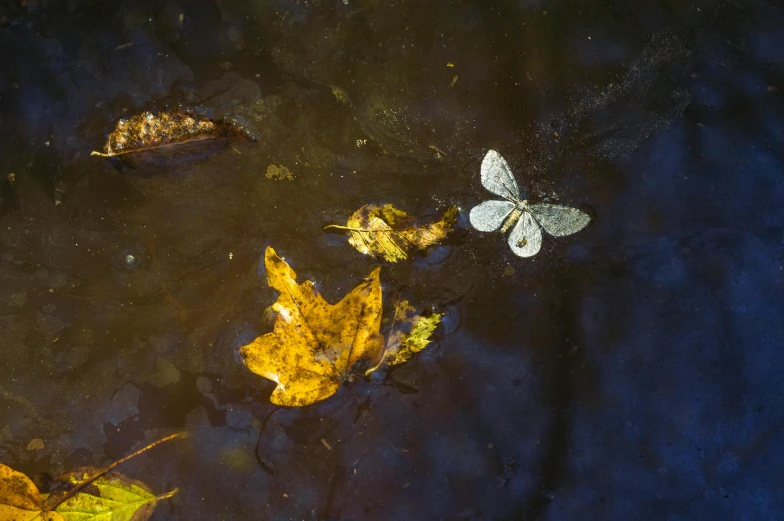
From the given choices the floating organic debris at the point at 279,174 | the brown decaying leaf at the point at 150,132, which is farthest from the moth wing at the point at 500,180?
the brown decaying leaf at the point at 150,132

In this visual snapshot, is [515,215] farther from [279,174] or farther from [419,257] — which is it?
[279,174]

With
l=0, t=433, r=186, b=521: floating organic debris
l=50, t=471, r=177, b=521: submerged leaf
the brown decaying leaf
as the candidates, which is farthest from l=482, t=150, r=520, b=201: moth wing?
l=50, t=471, r=177, b=521: submerged leaf

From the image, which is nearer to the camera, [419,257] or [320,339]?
[320,339]

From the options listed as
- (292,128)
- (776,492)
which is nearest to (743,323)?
(776,492)

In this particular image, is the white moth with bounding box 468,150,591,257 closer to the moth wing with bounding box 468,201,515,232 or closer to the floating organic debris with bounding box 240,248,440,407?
the moth wing with bounding box 468,201,515,232

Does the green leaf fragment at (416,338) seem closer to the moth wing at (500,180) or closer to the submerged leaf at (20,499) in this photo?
the moth wing at (500,180)

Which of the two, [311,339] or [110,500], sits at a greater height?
[311,339]

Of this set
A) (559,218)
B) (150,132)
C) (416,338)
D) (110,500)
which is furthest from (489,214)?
(110,500)
